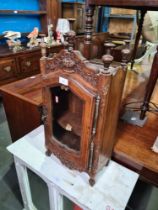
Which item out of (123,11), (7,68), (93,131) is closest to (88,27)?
(93,131)

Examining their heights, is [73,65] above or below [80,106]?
above

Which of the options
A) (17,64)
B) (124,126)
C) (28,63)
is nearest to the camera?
(124,126)

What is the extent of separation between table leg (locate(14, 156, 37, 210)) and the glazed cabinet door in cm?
21

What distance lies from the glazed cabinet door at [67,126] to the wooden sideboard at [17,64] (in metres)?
1.60

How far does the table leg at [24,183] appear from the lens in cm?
93

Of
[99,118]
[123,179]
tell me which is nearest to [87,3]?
[99,118]

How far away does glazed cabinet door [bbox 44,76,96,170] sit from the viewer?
700 mm

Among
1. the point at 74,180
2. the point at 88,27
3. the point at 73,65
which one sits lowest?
the point at 74,180

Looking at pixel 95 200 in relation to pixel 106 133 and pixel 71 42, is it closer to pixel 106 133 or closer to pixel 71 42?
pixel 106 133

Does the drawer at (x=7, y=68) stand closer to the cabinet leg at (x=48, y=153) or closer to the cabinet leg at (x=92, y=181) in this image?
the cabinet leg at (x=48, y=153)

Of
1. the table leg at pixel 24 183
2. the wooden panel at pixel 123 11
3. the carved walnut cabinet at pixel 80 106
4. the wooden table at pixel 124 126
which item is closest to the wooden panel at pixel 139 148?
the wooden table at pixel 124 126

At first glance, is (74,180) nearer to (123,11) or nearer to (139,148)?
(139,148)

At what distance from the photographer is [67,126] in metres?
0.84

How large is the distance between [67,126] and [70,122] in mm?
25
